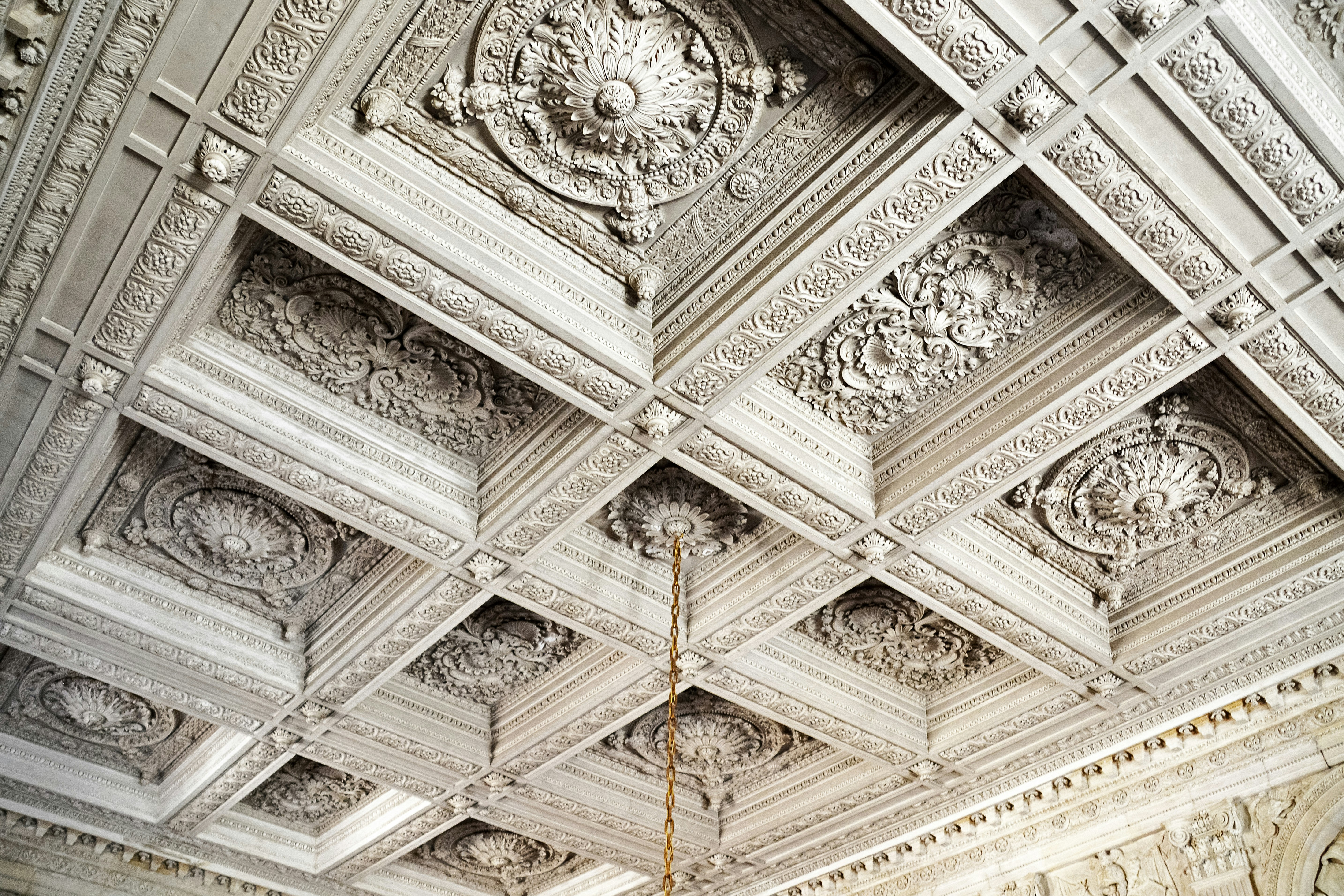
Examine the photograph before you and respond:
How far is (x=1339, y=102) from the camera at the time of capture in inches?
152

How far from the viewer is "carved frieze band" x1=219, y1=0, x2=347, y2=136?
139 inches

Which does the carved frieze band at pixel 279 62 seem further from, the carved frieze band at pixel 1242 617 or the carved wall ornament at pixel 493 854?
the carved wall ornament at pixel 493 854

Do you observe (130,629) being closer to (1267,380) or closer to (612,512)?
(612,512)

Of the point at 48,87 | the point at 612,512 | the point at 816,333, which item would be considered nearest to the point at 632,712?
the point at 612,512

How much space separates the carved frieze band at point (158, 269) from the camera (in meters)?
4.07

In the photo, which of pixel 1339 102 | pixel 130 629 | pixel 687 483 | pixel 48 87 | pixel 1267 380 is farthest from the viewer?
pixel 130 629

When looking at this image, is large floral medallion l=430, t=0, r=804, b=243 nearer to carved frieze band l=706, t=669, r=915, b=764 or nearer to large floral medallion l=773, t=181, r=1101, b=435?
large floral medallion l=773, t=181, r=1101, b=435

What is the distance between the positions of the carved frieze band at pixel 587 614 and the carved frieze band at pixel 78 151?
9.14ft

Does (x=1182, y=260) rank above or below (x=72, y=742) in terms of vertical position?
above

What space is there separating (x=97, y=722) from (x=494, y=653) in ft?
10.2

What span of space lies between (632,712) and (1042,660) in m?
2.63

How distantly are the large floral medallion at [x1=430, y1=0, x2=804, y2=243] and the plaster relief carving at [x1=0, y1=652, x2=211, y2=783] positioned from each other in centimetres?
490

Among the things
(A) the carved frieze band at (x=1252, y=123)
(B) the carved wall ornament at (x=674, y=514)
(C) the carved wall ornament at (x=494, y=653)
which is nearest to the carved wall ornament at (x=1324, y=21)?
Answer: (A) the carved frieze band at (x=1252, y=123)

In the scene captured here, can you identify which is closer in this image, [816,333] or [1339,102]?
[1339,102]
